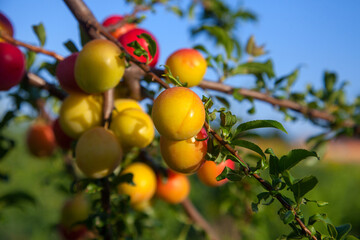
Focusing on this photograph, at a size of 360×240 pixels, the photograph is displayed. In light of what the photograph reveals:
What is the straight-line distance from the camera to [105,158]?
0.43 metres

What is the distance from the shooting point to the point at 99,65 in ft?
1.30

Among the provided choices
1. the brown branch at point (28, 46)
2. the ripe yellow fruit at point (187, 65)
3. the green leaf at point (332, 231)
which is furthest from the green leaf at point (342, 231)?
the brown branch at point (28, 46)

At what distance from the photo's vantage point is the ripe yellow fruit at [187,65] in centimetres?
46

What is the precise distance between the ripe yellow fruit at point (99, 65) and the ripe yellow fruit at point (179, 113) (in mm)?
104

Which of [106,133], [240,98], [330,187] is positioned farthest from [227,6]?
[330,187]

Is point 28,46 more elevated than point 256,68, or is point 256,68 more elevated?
point 28,46

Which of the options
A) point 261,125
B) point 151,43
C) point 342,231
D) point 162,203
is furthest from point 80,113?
point 162,203

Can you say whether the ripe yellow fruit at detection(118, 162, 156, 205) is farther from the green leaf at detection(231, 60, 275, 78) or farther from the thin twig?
the green leaf at detection(231, 60, 275, 78)

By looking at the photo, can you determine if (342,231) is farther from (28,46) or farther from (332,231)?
(28,46)

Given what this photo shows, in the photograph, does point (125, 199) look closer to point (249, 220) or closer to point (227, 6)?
point (249, 220)

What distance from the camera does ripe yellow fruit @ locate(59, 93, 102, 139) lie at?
49 cm

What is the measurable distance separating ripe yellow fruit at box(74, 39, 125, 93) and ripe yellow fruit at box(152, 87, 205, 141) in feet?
0.34

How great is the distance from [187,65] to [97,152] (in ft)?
0.61

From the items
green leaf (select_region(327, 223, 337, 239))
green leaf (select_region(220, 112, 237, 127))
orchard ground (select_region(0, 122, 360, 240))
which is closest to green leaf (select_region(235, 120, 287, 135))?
green leaf (select_region(220, 112, 237, 127))
